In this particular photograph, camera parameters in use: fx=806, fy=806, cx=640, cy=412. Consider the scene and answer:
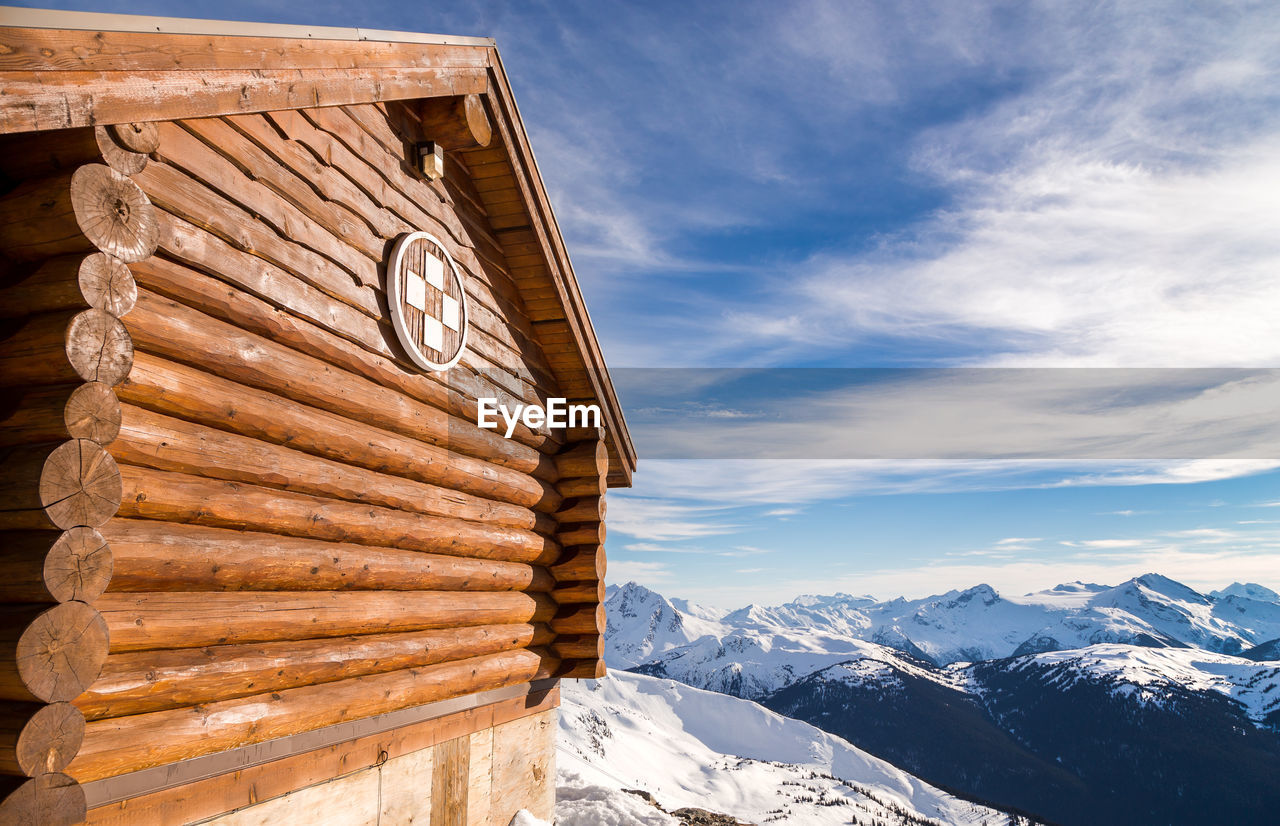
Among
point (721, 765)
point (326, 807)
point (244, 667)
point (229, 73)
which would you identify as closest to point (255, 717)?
point (244, 667)

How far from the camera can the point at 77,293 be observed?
336 centimetres

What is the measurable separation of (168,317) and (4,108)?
3.77 feet

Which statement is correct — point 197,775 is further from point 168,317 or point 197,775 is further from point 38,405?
point 168,317

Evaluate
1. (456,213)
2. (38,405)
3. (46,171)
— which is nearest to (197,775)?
(38,405)

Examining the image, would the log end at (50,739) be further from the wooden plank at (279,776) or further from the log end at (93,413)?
the log end at (93,413)

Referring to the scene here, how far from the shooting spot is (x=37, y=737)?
10.2 ft

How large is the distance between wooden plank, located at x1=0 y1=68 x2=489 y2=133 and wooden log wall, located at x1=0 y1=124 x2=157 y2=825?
21 centimetres

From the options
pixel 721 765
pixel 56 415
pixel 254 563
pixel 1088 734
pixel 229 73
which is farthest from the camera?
pixel 1088 734

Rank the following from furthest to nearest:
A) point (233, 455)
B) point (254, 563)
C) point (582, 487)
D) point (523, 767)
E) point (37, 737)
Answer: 1. point (582, 487)
2. point (523, 767)
3. point (254, 563)
4. point (233, 455)
5. point (37, 737)

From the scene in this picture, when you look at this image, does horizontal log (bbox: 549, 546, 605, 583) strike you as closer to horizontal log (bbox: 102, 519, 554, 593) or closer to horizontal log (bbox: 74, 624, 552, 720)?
horizontal log (bbox: 102, 519, 554, 593)

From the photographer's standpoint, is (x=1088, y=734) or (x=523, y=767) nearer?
(x=523, y=767)

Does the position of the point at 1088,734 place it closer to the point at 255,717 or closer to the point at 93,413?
the point at 255,717

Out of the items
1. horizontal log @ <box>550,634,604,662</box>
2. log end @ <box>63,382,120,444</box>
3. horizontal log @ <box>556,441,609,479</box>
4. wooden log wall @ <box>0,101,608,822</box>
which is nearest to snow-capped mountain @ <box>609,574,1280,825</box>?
horizontal log @ <box>550,634,604,662</box>

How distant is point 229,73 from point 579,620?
236 inches
